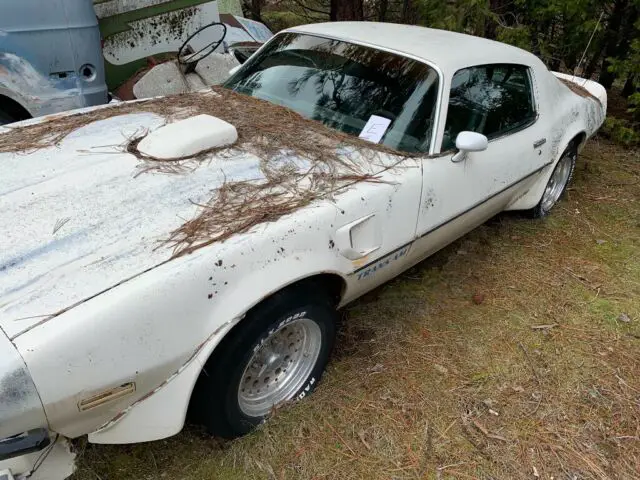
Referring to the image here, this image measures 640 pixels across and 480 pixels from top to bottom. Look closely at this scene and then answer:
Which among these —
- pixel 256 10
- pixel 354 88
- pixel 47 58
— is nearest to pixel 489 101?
pixel 354 88

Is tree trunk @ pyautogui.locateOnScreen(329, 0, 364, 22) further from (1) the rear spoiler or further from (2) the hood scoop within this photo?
(2) the hood scoop

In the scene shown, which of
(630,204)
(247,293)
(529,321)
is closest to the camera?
(247,293)

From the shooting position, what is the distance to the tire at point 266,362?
199 centimetres

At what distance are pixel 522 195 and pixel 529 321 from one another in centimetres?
104

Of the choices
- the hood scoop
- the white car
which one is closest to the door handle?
the white car

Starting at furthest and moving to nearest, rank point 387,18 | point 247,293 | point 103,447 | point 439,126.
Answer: point 387,18
point 439,126
point 103,447
point 247,293

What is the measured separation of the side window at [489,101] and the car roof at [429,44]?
63mm

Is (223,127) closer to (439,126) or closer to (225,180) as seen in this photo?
(225,180)

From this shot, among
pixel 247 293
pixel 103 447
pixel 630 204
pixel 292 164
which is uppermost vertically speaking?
pixel 292 164

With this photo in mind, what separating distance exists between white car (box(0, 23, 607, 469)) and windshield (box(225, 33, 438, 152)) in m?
0.01

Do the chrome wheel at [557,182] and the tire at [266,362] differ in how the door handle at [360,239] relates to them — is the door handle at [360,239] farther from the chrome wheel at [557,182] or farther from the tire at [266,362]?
the chrome wheel at [557,182]

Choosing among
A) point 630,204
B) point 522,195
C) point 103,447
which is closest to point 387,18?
point 630,204

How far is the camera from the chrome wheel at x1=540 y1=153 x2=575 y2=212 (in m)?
4.27

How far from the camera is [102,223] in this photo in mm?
1957
